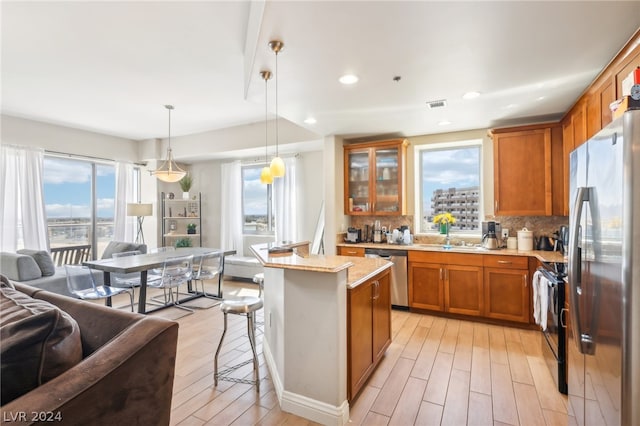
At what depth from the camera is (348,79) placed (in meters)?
2.63

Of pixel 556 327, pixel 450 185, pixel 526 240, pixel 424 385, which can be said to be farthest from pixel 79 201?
pixel 526 240

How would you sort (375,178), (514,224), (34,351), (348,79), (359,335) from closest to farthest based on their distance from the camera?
(34,351) → (359,335) → (348,79) → (514,224) → (375,178)

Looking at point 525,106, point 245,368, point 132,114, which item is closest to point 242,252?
point 132,114

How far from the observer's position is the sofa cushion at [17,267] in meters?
3.82

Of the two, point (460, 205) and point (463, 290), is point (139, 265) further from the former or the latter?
point (460, 205)

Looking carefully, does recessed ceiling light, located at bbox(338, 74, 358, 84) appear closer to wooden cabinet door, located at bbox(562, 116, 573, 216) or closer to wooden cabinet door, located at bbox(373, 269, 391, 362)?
wooden cabinet door, located at bbox(373, 269, 391, 362)

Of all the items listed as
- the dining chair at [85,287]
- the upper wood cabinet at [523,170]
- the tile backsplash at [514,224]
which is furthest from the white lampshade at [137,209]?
the upper wood cabinet at [523,170]

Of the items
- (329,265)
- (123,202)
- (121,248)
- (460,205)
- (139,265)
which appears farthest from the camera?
→ (123,202)

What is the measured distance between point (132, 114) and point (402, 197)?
415cm

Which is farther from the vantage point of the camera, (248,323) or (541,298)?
(541,298)

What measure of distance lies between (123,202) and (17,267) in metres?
2.29

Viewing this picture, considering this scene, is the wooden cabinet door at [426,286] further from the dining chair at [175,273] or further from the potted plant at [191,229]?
the potted plant at [191,229]

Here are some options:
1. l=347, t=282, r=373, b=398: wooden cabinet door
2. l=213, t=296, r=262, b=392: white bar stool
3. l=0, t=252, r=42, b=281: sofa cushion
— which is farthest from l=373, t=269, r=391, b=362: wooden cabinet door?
l=0, t=252, r=42, b=281: sofa cushion

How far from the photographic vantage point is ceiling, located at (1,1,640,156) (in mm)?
1822
